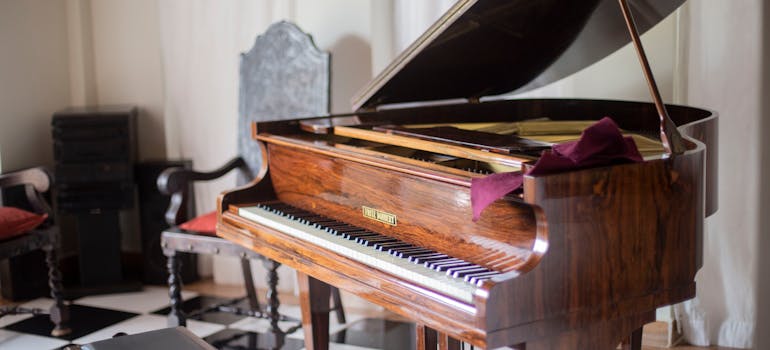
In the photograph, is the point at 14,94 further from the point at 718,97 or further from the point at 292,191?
the point at 718,97

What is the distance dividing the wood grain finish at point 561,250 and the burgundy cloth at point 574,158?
3 cm

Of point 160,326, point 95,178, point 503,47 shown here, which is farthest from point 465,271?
point 95,178

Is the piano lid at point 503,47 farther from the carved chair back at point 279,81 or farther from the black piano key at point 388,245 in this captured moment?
the carved chair back at point 279,81

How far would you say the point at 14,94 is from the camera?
4.41 meters

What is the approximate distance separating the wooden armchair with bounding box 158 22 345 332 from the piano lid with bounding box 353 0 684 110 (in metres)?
0.78

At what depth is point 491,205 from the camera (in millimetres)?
1851

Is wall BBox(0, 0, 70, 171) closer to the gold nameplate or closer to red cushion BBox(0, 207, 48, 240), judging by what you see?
red cushion BBox(0, 207, 48, 240)

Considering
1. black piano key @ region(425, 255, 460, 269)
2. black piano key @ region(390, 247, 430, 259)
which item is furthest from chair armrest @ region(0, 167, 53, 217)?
black piano key @ region(425, 255, 460, 269)

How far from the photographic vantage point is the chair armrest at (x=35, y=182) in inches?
144

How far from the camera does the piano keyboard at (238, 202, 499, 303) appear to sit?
1792 millimetres

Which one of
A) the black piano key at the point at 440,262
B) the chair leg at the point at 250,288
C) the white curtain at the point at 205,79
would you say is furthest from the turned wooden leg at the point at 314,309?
the white curtain at the point at 205,79

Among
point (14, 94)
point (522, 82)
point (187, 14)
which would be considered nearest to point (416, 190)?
point (522, 82)

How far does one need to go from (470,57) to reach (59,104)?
285 cm

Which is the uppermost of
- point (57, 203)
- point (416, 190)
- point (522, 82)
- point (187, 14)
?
point (187, 14)
